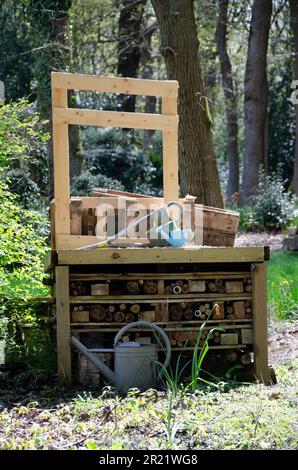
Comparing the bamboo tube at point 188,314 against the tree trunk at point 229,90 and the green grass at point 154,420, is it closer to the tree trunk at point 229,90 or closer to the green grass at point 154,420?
the green grass at point 154,420

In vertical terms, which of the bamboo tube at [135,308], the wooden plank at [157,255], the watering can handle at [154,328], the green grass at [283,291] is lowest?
the green grass at [283,291]

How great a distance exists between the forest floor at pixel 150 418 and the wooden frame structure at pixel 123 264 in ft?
1.62

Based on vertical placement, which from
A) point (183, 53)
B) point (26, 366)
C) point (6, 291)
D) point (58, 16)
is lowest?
point (26, 366)

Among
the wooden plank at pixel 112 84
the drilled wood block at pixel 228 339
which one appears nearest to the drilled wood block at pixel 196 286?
the drilled wood block at pixel 228 339

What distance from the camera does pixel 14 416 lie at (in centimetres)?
493

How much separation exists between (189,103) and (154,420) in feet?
18.8

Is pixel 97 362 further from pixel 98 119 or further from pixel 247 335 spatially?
pixel 98 119

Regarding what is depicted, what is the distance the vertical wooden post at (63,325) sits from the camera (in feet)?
19.2

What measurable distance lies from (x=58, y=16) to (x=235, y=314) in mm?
9005

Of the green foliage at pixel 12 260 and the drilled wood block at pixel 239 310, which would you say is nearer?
the drilled wood block at pixel 239 310

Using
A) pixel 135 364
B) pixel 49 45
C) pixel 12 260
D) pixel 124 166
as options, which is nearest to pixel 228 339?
pixel 135 364

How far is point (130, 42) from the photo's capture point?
66.8 feet

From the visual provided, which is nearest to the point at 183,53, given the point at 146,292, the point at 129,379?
the point at 146,292
